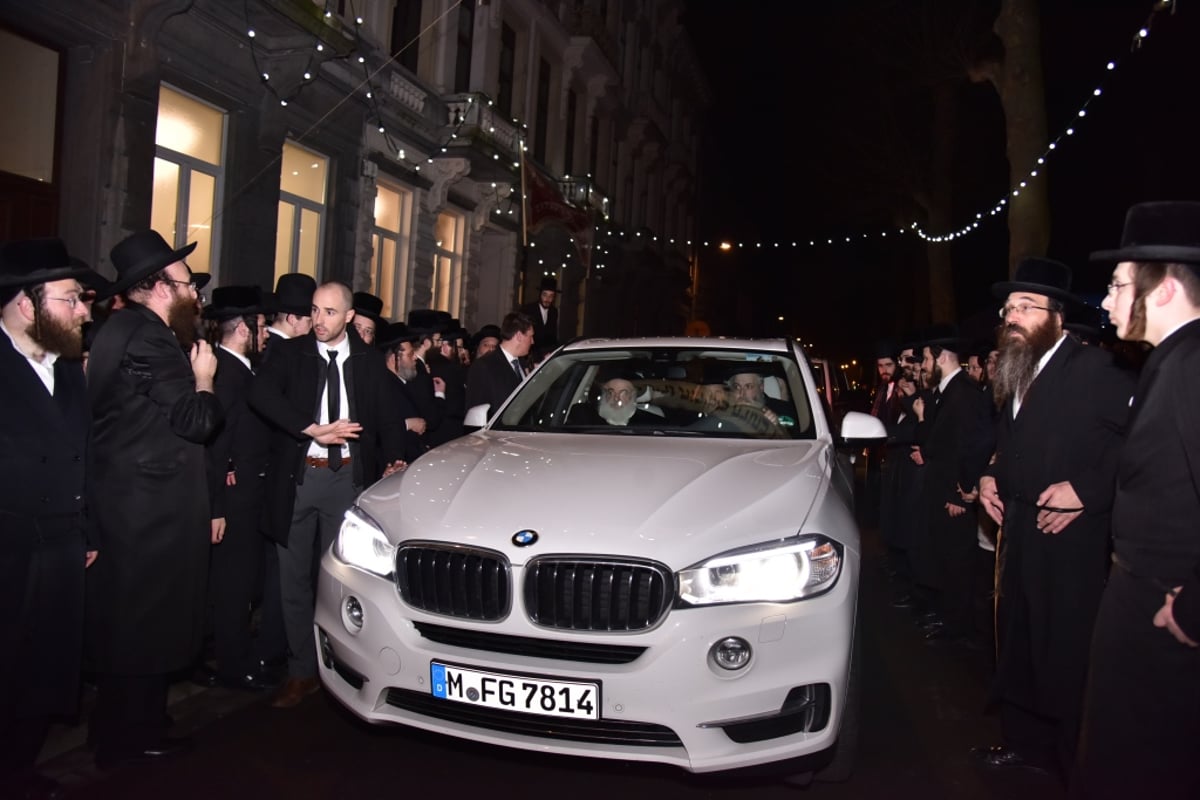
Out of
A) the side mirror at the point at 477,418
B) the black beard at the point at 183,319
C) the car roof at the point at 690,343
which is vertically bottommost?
the side mirror at the point at 477,418

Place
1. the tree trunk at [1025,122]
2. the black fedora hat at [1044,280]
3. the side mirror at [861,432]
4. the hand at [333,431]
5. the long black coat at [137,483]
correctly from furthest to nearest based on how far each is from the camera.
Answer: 1. the tree trunk at [1025,122]
2. the side mirror at [861,432]
3. the hand at [333,431]
4. the black fedora hat at [1044,280]
5. the long black coat at [137,483]

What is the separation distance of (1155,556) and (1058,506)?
124cm

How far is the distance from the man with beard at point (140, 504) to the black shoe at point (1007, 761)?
3.34 metres

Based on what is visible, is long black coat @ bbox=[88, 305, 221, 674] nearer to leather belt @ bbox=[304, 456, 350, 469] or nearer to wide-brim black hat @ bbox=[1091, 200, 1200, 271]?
leather belt @ bbox=[304, 456, 350, 469]

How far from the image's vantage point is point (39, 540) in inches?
136

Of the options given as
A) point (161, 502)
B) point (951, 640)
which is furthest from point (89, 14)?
point (951, 640)

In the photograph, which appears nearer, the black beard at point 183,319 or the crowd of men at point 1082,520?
the crowd of men at point 1082,520

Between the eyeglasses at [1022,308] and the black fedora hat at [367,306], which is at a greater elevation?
the black fedora hat at [367,306]

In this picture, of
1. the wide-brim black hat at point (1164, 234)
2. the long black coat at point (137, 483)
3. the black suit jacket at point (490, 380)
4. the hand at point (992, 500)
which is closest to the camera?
the wide-brim black hat at point (1164, 234)

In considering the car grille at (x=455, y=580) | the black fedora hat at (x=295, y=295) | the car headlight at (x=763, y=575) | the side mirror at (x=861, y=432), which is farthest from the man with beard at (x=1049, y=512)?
the black fedora hat at (x=295, y=295)

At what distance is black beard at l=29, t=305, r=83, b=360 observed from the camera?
11.6ft

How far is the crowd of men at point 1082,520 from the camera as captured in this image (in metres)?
2.62

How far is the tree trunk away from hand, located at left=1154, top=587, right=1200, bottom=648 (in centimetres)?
1174

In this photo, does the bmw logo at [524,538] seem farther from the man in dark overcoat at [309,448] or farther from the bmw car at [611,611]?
the man in dark overcoat at [309,448]
